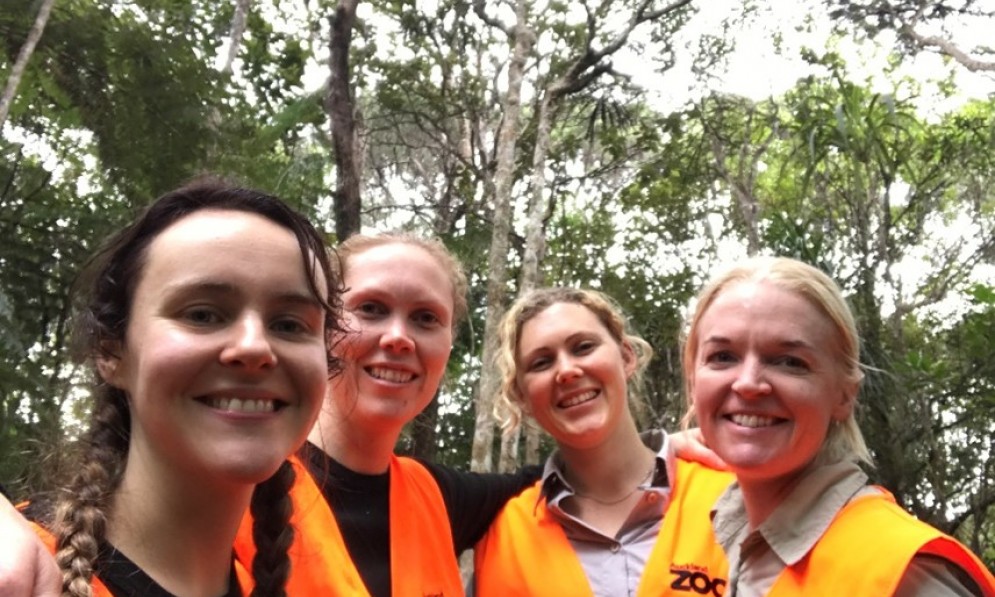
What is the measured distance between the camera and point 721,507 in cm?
→ 222

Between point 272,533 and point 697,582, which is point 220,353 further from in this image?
point 697,582

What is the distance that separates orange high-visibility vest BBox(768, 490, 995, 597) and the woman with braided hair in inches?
41.6

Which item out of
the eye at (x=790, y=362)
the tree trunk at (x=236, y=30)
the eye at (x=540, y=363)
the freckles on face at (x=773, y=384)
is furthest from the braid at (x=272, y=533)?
the tree trunk at (x=236, y=30)

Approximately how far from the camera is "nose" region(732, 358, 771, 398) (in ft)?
6.18

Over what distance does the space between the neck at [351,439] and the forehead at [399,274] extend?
0.35 metres

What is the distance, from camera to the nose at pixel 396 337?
90.0 inches

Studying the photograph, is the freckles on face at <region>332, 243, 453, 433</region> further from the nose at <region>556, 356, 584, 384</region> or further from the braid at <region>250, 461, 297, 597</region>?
the braid at <region>250, 461, 297, 597</region>

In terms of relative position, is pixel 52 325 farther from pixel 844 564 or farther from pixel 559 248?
pixel 559 248

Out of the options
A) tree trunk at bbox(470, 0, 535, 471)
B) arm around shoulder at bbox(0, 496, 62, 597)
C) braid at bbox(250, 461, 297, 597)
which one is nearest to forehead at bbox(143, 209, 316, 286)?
arm around shoulder at bbox(0, 496, 62, 597)

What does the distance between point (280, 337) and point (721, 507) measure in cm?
137

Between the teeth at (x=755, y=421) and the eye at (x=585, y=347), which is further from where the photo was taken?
the eye at (x=585, y=347)

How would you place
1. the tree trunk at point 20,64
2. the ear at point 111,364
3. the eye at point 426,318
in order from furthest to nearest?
the tree trunk at point 20,64 → the eye at point 426,318 → the ear at point 111,364

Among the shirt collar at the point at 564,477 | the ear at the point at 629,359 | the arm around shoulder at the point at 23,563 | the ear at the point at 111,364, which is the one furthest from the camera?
the ear at the point at 629,359

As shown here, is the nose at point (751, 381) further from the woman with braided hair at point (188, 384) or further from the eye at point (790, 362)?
the woman with braided hair at point (188, 384)
